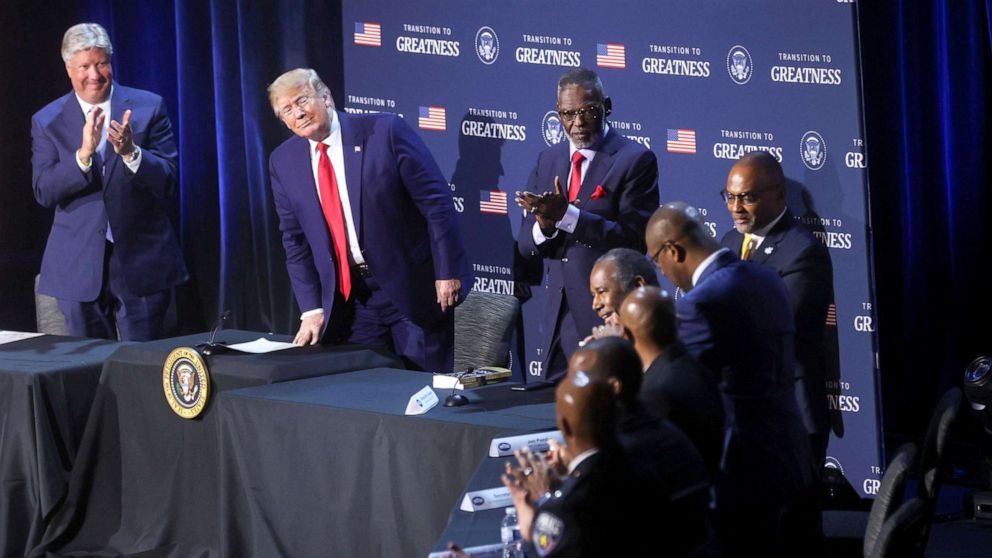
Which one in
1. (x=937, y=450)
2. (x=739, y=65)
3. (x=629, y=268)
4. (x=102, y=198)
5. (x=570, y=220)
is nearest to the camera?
(x=629, y=268)

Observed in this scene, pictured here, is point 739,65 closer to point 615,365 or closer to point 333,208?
point 333,208

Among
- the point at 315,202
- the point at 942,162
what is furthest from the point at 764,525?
the point at 942,162

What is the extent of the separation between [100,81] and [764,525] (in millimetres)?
4431

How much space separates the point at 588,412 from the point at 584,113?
9.92 ft

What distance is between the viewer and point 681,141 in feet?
18.9

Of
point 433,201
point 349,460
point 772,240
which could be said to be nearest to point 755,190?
point 772,240

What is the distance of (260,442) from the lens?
167 inches

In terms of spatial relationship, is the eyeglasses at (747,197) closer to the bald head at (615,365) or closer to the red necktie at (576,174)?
the red necktie at (576,174)

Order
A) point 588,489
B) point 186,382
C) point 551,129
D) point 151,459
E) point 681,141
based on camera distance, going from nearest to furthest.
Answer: point 588,489
point 186,382
point 151,459
point 681,141
point 551,129

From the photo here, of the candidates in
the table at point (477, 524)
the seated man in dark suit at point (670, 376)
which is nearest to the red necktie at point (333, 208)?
the table at point (477, 524)

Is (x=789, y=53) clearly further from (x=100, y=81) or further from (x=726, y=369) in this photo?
(x=100, y=81)

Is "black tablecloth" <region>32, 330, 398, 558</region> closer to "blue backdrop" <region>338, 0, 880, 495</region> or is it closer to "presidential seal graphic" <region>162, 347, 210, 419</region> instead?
"presidential seal graphic" <region>162, 347, 210, 419</region>

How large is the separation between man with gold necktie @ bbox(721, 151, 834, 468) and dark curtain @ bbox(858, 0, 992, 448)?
4.11ft

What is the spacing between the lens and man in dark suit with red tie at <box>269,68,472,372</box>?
5.39 meters
